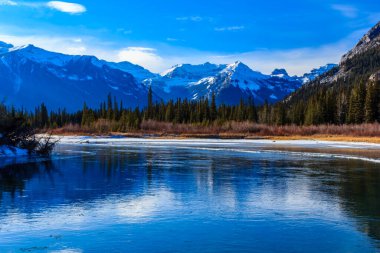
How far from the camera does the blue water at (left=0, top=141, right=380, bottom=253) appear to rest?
37.8 ft

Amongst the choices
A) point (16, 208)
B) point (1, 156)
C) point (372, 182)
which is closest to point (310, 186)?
point (372, 182)

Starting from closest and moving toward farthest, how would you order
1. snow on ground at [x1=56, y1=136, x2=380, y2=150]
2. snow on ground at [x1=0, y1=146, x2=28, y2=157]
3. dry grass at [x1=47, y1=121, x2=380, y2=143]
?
1. snow on ground at [x1=0, y1=146, x2=28, y2=157]
2. snow on ground at [x1=56, y1=136, x2=380, y2=150]
3. dry grass at [x1=47, y1=121, x2=380, y2=143]

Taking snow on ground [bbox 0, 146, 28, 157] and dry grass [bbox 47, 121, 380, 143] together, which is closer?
snow on ground [bbox 0, 146, 28, 157]

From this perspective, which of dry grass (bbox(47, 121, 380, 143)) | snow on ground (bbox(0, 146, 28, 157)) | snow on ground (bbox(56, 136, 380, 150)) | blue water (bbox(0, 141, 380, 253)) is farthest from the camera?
dry grass (bbox(47, 121, 380, 143))

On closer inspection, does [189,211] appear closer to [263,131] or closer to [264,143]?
[264,143]

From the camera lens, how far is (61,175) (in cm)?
2514

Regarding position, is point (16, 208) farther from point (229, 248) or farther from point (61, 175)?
point (61, 175)

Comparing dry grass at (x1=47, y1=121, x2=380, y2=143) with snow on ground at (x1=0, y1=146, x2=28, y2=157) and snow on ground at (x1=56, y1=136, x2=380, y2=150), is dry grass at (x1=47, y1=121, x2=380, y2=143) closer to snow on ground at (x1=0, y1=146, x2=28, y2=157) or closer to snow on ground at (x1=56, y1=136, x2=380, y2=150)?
snow on ground at (x1=56, y1=136, x2=380, y2=150)

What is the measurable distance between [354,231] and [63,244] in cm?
761

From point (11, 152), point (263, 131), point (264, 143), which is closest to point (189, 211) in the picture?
point (11, 152)

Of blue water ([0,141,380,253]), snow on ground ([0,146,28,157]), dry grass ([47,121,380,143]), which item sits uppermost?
dry grass ([47,121,380,143])

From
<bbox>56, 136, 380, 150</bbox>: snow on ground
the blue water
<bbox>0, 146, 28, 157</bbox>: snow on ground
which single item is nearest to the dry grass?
<bbox>56, 136, 380, 150</bbox>: snow on ground

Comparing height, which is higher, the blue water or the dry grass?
the dry grass

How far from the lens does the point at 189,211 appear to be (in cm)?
1538
